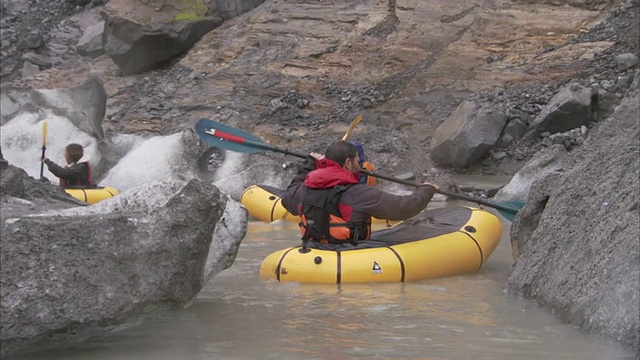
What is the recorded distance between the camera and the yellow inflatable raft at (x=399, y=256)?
21.0 feet

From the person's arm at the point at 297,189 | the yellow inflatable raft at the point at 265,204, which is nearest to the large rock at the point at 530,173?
the yellow inflatable raft at the point at 265,204

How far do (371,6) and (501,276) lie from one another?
11587 mm

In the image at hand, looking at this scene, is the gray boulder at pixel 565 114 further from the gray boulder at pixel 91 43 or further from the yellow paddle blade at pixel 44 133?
the gray boulder at pixel 91 43

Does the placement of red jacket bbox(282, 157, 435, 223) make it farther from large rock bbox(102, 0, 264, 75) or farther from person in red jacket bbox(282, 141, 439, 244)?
large rock bbox(102, 0, 264, 75)

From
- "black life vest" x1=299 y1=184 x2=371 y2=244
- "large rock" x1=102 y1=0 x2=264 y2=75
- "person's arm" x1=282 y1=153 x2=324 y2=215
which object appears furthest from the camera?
"large rock" x1=102 y1=0 x2=264 y2=75

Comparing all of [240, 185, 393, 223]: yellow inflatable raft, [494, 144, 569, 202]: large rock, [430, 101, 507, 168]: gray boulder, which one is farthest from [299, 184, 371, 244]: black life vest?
[430, 101, 507, 168]: gray boulder

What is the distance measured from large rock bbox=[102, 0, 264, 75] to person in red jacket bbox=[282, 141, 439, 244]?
11.8 m

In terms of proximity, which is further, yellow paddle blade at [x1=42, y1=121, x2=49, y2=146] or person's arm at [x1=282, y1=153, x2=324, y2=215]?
yellow paddle blade at [x1=42, y1=121, x2=49, y2=146]

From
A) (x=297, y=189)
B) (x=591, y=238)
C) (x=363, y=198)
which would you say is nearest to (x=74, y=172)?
(x=297, y=189)

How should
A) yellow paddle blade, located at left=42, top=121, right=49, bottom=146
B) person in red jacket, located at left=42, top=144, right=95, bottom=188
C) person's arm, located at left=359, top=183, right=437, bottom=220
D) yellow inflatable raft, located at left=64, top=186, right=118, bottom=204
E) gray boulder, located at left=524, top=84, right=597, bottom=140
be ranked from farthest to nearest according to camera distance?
gray boulder, located at left=524, top=84, right=597, bottom=140
yellow paddle blade, located at left=42, top=121, right=49, bottom=146
person in red jacket, located at left=42, top=144, right=95, bottom=188
yellow inflatable raft, located at left=64, top=186, right=118, bottom=204
person's arm, located at left=359, top=183, right=437, bottom=220

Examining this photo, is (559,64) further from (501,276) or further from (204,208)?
(204,208)

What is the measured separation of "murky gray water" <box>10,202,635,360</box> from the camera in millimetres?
4484

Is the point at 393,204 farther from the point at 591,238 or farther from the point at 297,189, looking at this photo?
the point at 591,238

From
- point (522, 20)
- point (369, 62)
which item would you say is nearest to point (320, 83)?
point (369, 62)
